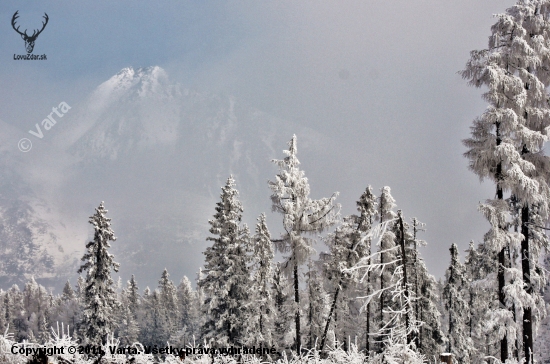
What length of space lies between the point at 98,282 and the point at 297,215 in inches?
676

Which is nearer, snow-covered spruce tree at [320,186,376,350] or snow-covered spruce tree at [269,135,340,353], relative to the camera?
snow-covered spruce tree at [269,135,340,353]

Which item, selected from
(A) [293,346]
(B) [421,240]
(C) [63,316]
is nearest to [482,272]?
(B) [421,240]

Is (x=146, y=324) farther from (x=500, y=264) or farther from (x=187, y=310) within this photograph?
(x=500, y=264)

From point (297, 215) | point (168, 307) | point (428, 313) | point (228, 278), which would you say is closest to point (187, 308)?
point (168, 307)

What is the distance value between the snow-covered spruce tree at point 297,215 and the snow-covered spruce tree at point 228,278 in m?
4.89

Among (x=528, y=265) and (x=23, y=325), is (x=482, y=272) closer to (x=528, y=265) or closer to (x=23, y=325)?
(x=528, y=265)

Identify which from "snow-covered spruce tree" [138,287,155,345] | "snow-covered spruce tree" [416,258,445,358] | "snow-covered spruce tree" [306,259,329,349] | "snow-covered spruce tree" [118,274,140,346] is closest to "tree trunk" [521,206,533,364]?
"snow-covered spruce tree" [416,258,445,358]

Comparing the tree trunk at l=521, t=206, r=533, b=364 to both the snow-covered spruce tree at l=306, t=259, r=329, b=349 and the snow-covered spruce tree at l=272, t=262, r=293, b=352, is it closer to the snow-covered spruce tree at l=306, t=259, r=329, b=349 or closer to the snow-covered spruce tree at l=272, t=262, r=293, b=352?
the snow-covered spruce tree at l=306, t=259, r=329, b=349

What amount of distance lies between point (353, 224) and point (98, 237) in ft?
61.0

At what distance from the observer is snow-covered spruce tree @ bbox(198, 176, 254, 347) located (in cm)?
2497

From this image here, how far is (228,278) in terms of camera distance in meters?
25.0

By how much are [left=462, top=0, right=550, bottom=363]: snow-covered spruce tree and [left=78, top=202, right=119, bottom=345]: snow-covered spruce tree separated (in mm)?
25093

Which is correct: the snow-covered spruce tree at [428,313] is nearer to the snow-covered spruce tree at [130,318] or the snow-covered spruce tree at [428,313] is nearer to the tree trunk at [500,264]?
the tree trunk at [500,264]

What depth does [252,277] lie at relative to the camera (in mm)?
26172
